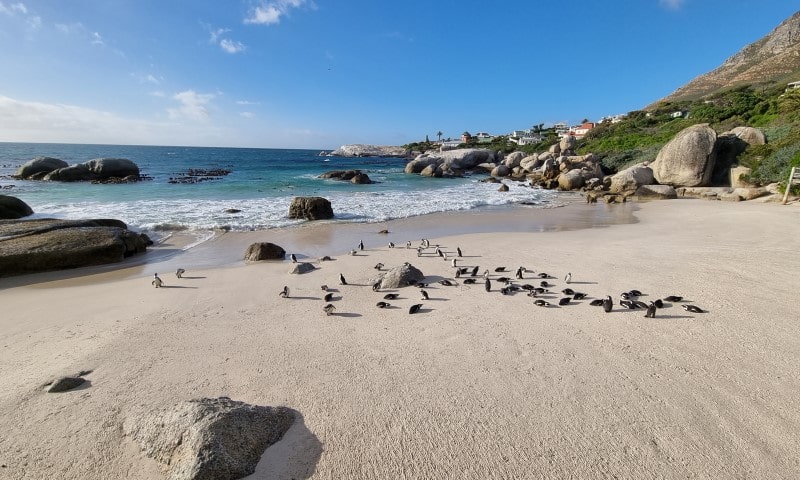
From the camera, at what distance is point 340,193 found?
27078mm

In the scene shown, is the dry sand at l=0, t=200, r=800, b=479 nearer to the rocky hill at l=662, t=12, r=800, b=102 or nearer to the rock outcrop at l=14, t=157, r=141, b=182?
A: the rock outcrop at l=14, t=157, r=141, b=182

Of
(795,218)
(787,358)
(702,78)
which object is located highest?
(702,78)

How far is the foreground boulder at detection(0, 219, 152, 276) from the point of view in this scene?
8742mm

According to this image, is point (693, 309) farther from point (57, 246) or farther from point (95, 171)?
point (95, 171)

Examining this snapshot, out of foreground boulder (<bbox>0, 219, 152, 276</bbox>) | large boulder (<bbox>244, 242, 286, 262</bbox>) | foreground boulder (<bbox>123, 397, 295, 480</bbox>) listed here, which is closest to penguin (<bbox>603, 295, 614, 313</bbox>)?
foreground boulder (<bbox>123, 397, 295, 480</bbox>)

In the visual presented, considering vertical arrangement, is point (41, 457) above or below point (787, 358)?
below

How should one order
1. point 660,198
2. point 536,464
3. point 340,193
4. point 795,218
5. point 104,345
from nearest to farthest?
1. point 536,464
2. point 104,345
3. point 795,218
4. point 660,198
5. point 340,193

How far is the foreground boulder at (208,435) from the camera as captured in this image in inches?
112

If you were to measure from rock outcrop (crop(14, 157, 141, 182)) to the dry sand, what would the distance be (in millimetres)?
33746

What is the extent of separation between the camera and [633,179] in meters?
23.2

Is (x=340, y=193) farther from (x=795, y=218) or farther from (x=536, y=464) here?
(x=536, y=464)

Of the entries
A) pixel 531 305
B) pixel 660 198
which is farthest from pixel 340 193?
pixel 531 305

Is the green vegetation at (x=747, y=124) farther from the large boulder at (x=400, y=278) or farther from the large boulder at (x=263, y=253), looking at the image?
the large boulder at (x=263, y=253)

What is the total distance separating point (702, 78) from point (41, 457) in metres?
134
